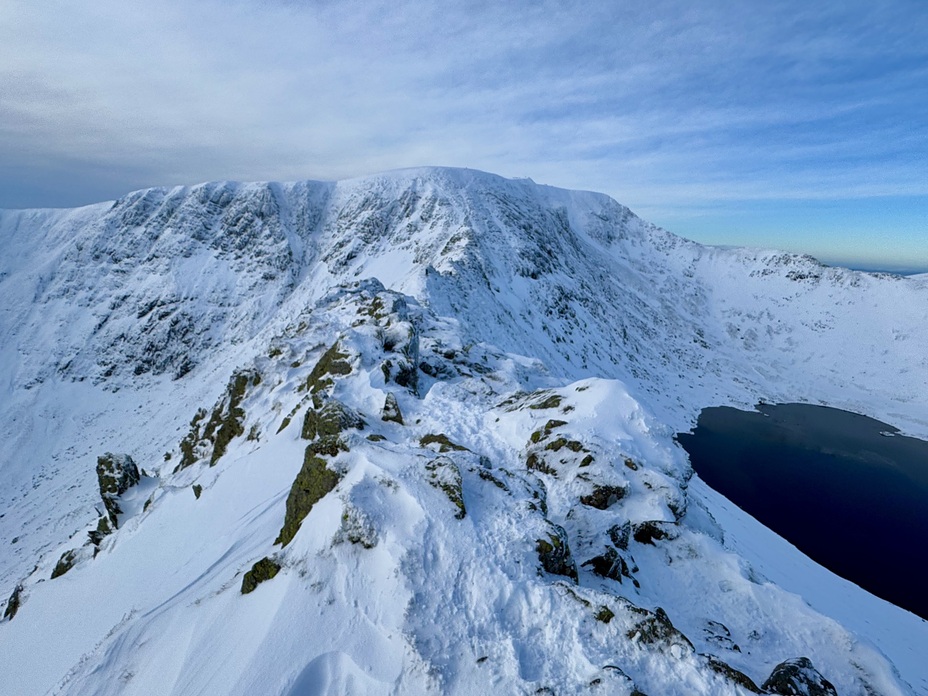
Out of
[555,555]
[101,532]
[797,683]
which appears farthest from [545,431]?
→ [101,532]

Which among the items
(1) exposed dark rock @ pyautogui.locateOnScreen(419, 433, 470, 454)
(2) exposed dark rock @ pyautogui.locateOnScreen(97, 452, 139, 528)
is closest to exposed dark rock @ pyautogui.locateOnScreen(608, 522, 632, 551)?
(1) exposed dark rock @ pyautogui.locateOnScreen(419, 433, 470, 454)

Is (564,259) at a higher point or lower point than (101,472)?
higher

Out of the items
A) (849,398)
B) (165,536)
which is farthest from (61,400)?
(849,398)

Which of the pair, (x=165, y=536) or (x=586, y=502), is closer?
(x=586, y=502)

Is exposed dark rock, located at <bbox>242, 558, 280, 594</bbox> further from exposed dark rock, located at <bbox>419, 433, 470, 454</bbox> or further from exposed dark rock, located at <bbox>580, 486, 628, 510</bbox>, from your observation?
exposed dark rock, located at <bbox>580, 486, 628, 510</bbox>

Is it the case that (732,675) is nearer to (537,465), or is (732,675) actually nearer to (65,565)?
(537,465)

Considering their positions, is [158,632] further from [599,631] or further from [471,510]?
[599,631]

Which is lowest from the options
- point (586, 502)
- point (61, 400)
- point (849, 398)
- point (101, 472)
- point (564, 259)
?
point (61, 400)
